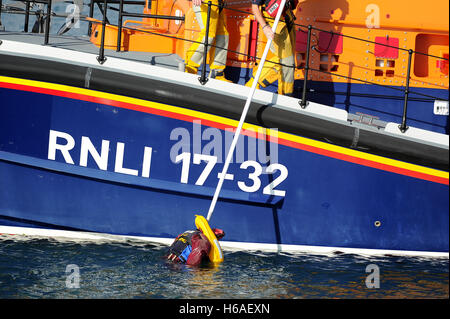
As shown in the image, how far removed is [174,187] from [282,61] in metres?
1.35

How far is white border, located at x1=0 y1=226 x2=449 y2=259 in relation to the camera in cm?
558

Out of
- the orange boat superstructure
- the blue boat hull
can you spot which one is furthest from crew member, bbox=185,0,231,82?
the blue boat hull

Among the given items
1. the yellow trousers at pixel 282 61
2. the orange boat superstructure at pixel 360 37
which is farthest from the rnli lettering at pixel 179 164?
the orange boat superstructure at pixel 360 37

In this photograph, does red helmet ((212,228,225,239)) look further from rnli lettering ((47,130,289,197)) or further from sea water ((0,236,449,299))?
rnli lettering ((47,130,289,197))

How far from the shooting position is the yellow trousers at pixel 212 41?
563cm

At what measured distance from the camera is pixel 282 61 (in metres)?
5.60

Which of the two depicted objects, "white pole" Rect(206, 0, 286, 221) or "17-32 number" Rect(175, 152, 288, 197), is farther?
"17-32 number" Rect(175, 152, 288, 197)

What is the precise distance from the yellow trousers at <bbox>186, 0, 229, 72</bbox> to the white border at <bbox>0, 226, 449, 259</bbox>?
58.4 inches

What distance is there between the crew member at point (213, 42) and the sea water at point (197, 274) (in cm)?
154

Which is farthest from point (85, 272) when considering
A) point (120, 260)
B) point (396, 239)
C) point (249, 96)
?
point (396, 239)

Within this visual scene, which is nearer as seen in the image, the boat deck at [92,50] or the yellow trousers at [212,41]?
the yellow trousers at [212,41]

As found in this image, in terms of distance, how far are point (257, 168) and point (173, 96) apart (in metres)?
0.88

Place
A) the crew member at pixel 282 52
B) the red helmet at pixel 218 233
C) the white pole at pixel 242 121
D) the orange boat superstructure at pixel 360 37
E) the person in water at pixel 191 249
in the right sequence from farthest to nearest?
the orange boat superstructure at pixel 360 37 < the crew member at pixel 282 52 < the red helmet at pixel 218 233 < the white pole at pixel 242 121 < the person in water at pixel 191 249

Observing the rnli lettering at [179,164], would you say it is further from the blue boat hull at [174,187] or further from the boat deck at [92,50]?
the boat deck at [92,50]
